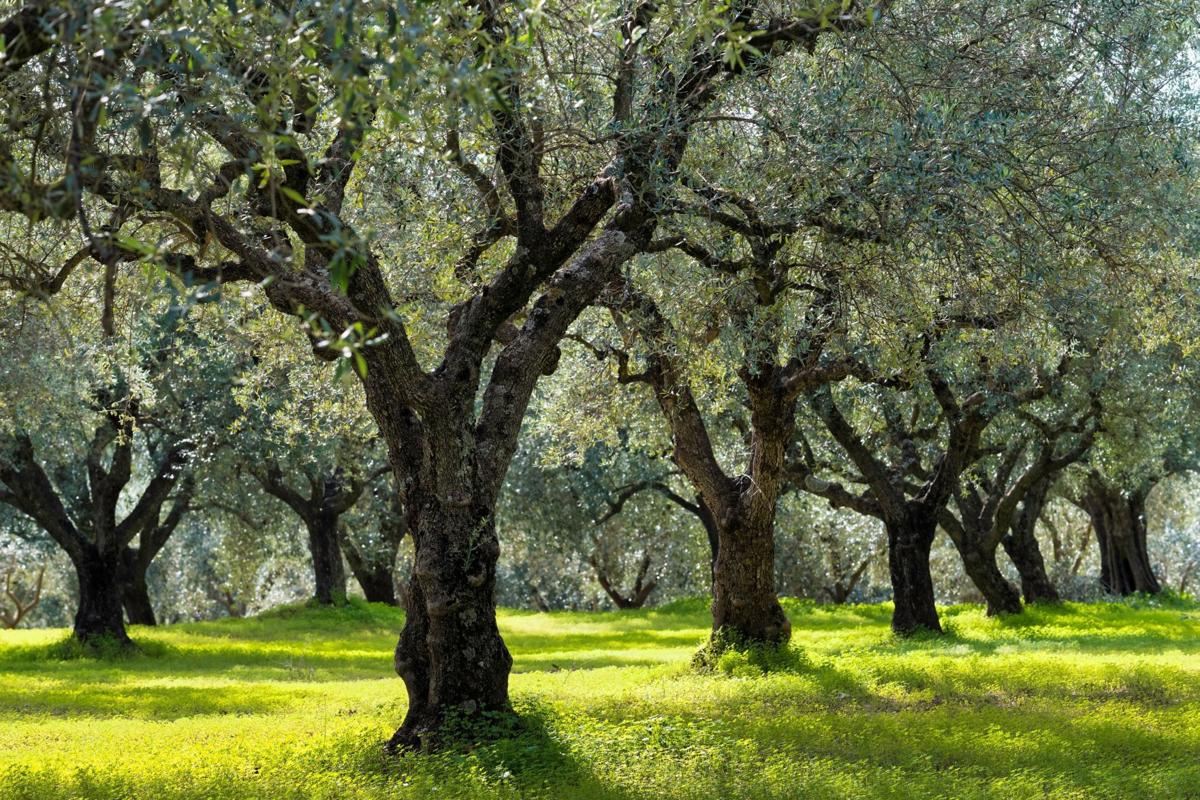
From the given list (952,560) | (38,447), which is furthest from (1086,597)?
(38,447)

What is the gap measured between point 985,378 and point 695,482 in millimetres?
6694

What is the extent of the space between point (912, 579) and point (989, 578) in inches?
150

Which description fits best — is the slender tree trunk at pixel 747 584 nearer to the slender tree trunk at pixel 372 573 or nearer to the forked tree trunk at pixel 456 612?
the forked tree trunk at pixel 456 612

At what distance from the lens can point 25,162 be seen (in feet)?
34.3

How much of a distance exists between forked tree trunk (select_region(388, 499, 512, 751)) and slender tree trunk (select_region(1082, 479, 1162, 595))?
29.3m

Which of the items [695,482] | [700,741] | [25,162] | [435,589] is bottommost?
[700,741]

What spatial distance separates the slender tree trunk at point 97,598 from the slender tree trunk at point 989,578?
56.9ft

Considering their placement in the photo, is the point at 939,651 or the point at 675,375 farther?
the point at 939,651

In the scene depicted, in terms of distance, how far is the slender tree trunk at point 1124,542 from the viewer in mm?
36594

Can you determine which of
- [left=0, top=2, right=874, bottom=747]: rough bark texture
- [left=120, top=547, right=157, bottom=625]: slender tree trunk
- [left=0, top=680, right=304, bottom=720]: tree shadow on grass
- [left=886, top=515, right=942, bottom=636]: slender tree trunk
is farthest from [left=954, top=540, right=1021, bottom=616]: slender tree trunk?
[left=120, top=547, right=157, bottom=625]: slender tree trunk

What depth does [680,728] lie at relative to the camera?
12000 mm

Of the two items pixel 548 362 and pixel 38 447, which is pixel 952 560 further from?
pixel 548 362

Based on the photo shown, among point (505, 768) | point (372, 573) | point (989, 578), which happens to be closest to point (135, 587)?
point (372, 573)

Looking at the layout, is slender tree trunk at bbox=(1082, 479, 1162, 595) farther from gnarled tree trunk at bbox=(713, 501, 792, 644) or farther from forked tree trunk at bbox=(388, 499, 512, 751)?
forked tree trunk at bbox=(388, 499, 512, 751)
